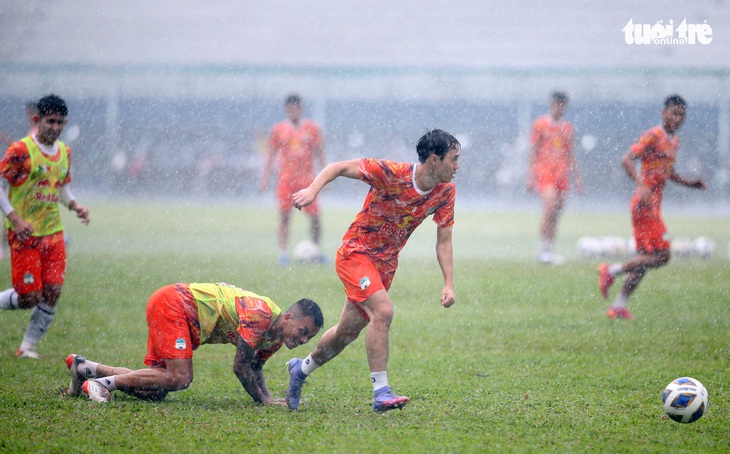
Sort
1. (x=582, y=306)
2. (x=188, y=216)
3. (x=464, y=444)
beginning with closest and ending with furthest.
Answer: (x=464, y=444) < (x=582, y=306) < (x=188, y=216)

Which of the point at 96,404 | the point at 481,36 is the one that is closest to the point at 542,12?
the point at 481,36

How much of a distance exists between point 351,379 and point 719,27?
15.3 meters

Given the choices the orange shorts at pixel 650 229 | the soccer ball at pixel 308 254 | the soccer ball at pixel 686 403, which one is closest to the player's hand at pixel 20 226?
the soccer ball at pixel 686 403

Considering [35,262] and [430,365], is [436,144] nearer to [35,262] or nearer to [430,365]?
[430,365]

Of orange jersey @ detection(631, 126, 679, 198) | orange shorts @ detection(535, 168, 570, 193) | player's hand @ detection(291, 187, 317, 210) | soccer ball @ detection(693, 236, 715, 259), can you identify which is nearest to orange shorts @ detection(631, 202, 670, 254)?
orange jersey @ detection(631, 126, 679, 198)

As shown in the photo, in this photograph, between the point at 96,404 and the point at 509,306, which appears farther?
the point at 509,306

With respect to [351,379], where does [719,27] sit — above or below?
above

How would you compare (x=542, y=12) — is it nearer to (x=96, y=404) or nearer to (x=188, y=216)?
(x=188, y=216)

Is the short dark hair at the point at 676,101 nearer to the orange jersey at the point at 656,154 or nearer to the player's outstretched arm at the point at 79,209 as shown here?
the orange jersey at the point at 656,154

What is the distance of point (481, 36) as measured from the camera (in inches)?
825

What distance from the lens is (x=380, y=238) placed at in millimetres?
5539

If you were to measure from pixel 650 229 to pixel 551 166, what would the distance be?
455 centimetres

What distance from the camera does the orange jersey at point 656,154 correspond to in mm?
8719

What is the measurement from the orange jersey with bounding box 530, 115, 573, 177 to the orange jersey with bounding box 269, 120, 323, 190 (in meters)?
3.27
